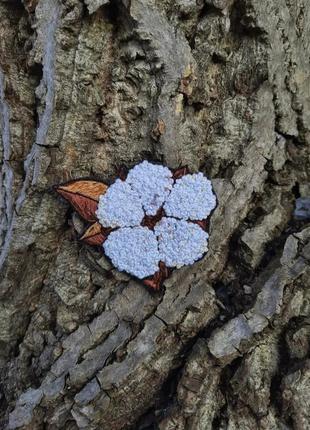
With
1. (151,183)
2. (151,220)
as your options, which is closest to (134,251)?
(151,220)

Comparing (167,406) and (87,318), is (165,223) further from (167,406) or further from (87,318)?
(167,406)

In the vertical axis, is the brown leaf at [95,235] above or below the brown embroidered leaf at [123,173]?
below

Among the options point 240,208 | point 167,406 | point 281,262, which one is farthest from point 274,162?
point 167,406

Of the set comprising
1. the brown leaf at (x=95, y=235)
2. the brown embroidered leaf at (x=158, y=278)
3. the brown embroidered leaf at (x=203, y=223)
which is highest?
the brown embroidered leaf at (x=203, y=223)

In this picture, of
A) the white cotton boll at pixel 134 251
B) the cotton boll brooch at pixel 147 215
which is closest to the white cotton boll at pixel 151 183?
the cotton boll brooch at pixel 147 215

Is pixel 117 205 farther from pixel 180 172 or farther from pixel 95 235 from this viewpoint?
pixel 180 172

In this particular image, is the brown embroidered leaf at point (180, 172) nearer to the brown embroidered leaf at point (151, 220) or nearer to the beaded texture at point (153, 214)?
the beaded texture at point (153, 214)
